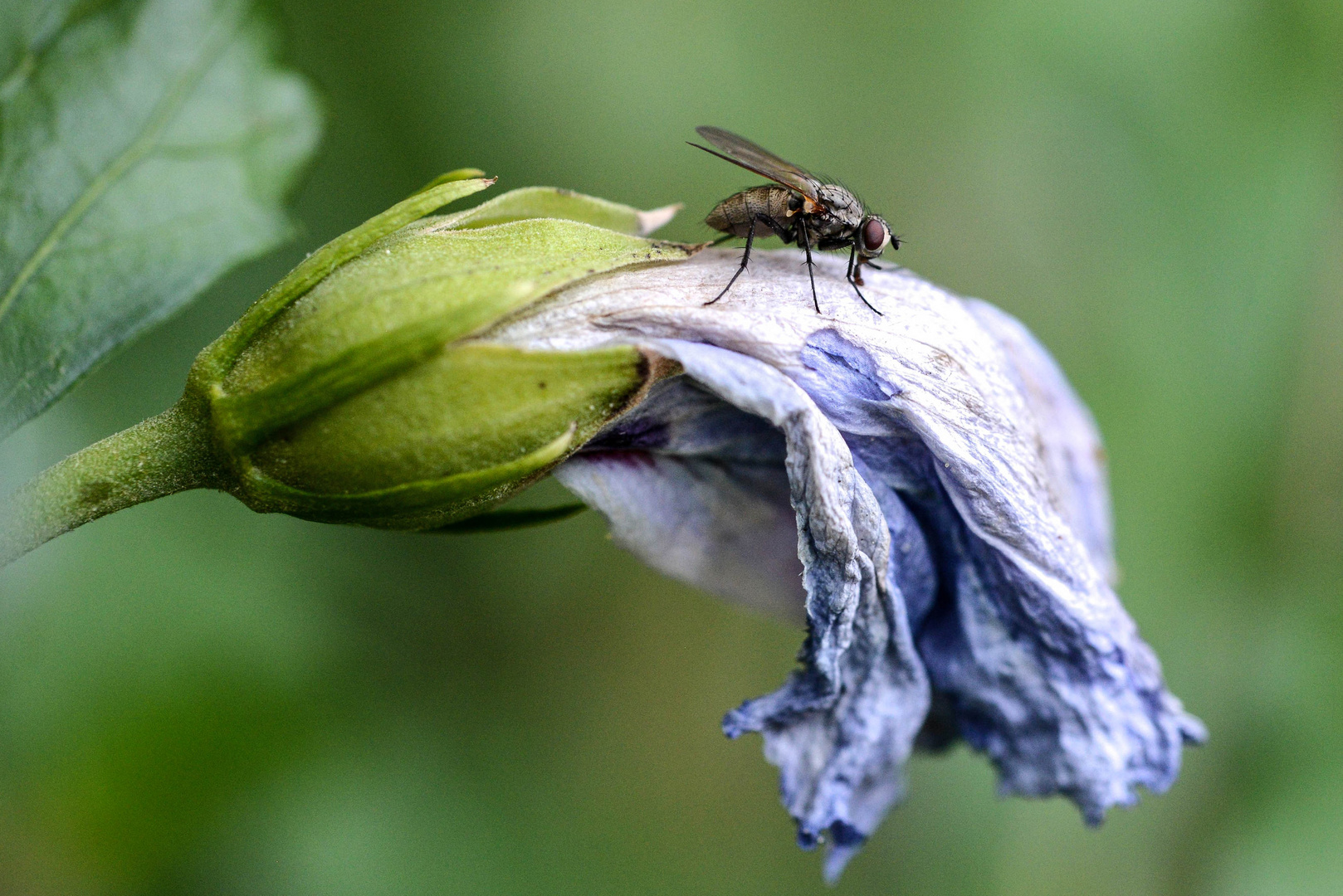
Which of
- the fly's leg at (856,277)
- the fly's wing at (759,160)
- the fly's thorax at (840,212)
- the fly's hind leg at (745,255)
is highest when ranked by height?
the fly's wing at (759,160)

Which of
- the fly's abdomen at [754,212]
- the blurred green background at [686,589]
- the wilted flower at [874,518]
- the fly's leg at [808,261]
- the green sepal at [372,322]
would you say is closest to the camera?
the green sepal at [372,322]

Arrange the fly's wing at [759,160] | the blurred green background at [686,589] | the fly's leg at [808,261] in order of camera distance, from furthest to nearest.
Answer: the blurred green background at [686,589] < the fly's wing at [759,160] < the fly's leg at [808,261]

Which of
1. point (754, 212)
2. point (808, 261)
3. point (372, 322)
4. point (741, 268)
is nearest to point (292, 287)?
point (372, 322)

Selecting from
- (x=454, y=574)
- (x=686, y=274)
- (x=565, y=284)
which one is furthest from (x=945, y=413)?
(x=454, y=574)

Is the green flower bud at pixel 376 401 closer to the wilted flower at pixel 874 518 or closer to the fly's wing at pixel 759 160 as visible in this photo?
the wilted flower at pixel 874 518

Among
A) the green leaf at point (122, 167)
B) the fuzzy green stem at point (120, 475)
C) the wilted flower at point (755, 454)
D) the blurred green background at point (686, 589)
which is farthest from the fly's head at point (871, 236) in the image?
the blurred green background at point (686, 589)

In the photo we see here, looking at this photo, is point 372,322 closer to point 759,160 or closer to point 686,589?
point 759,160

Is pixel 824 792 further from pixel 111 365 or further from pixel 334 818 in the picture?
pixel 111 365
